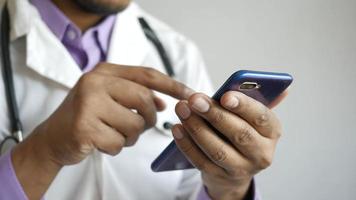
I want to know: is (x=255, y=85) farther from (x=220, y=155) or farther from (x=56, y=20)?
(x=56, y=20)

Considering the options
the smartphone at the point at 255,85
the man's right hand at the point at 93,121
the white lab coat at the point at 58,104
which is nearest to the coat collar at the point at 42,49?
the white lab coat at the point at 58,104

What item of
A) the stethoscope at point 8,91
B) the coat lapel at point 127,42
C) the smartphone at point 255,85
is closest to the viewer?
the smartphone at point 255,85

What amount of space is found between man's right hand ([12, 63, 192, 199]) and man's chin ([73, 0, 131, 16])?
19 centimetres

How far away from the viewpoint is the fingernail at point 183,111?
1.12 feet

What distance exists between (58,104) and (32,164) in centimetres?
15

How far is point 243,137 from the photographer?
350 millimetres

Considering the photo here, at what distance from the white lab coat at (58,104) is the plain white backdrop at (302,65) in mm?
219

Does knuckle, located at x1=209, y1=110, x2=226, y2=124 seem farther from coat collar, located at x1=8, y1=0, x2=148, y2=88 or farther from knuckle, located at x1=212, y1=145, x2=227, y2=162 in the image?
coat collar, located at x1=8, y1=0, x2=148, y2=88

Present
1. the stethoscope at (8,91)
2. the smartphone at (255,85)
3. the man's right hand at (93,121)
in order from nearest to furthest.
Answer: the smartphone at (255,85), the man's right hand at (93,121), the stethoscope at (8,91)

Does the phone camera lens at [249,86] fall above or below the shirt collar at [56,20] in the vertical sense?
above

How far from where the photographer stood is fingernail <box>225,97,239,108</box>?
0.32 metres

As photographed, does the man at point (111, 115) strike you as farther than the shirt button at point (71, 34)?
No

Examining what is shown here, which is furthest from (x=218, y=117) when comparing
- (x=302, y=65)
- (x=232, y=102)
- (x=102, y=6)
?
(x=302, y=65)

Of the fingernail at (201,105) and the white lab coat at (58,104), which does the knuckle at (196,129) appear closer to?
the fingernail at (201,105)
